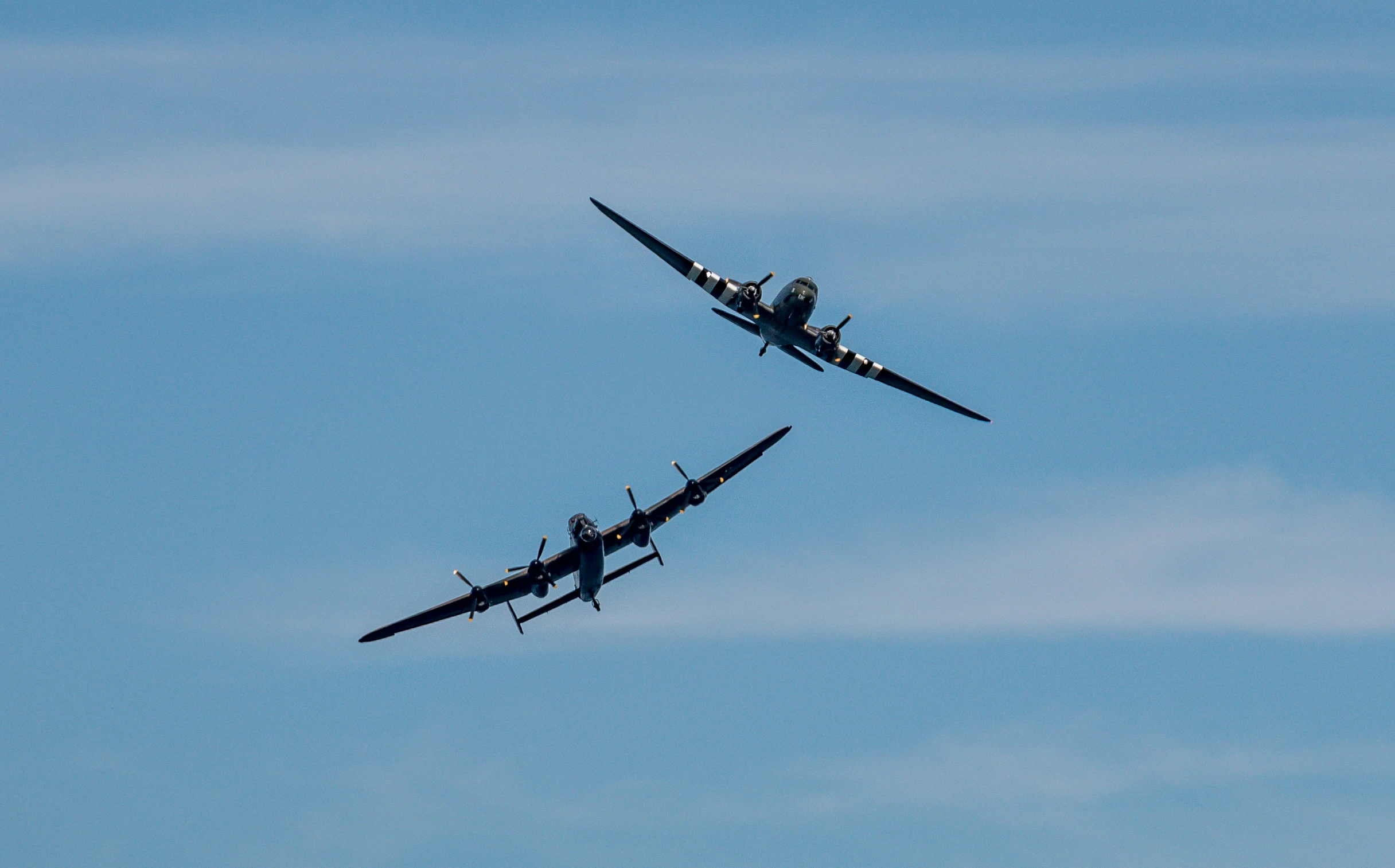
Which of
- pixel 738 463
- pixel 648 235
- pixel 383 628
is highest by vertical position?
Answer: pixel 648 235

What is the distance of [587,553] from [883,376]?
1055 inches

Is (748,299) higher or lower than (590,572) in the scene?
higher

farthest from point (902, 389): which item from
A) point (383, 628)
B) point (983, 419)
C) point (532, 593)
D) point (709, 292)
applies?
point (383, 628)

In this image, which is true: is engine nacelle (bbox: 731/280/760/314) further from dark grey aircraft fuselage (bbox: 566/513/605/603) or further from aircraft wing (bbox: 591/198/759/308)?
dark grey aircraft fuselage (bbox: 566/513/605/603)

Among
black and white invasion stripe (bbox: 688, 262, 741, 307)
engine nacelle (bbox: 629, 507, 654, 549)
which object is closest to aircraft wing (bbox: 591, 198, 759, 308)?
black and white invasion stripe (bbox: 688, 262, 741, 307)

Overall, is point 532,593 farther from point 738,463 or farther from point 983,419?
point 983,419

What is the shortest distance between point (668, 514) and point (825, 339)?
16.6 metres

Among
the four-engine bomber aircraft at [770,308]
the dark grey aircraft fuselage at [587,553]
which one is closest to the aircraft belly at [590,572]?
→ the dark grey aircraft fuselage at [587,553]

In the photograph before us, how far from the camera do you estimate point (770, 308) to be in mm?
129125

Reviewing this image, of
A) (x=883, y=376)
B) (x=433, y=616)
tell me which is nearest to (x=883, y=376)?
(x=883, y=376)

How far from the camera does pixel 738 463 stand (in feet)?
448

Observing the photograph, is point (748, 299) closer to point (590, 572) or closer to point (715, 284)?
point (715, 284)

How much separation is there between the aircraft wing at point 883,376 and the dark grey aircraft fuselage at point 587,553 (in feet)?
64.7

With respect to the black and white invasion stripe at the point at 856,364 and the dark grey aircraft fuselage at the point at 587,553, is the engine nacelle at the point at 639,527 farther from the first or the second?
the black and white invasion stripe at the point at 856,364
